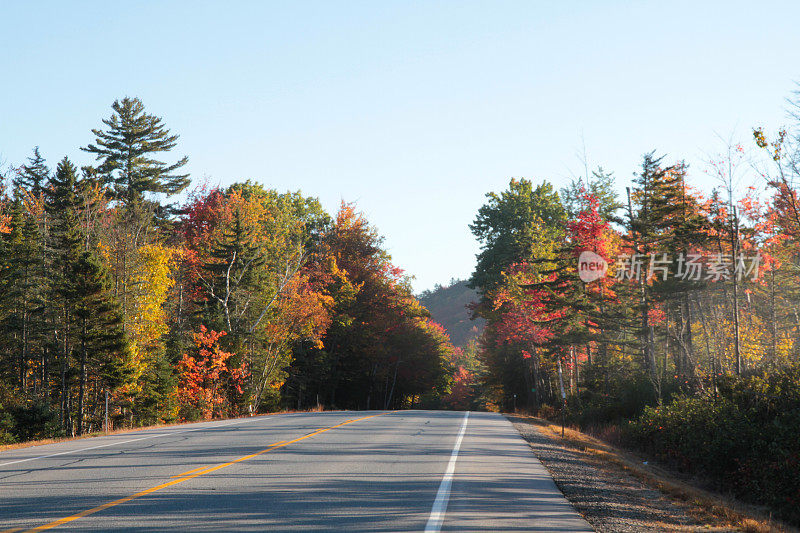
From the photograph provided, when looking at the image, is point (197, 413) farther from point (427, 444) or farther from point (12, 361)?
point (427, 444)

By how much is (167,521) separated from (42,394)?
32.6 meters

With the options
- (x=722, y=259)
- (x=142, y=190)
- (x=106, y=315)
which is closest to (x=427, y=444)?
(x=106, y=315)

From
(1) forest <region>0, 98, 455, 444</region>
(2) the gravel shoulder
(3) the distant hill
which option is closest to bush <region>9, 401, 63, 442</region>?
(1) forest <region>0, 98, 455, 444</region>

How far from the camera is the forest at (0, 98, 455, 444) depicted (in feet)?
101

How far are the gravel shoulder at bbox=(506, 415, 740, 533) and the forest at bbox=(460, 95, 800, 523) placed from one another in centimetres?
Result: 441

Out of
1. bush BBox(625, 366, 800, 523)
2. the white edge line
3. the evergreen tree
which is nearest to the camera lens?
the white edge line

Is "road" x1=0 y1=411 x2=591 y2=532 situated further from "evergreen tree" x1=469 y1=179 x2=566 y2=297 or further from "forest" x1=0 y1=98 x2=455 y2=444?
"evergreen tree" x1=469 y1=179 x2=566 y2=297

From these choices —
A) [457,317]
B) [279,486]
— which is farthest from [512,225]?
[457,317]

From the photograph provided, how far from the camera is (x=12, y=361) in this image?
35062mm

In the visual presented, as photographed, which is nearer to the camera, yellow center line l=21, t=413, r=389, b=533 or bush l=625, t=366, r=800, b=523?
yellow center line l=21, t=413, r=389, b=533

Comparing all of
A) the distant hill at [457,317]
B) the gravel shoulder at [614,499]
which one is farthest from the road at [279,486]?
the distant hill at [457,317]

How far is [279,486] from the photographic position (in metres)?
8.69

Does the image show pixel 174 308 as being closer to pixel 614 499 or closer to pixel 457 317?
pixel 614 499

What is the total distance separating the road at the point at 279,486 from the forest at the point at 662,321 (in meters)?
6.79
